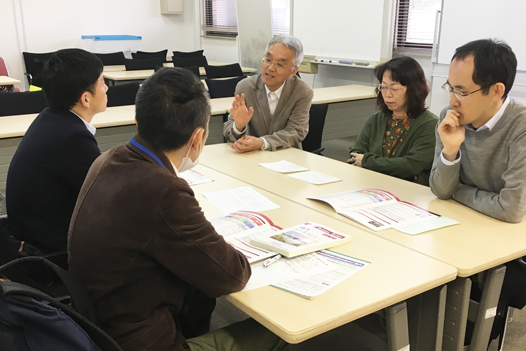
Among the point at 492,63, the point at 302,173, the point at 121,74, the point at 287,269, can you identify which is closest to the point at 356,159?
the point at 302,173

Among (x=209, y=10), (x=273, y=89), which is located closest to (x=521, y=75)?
(x=273, y=89)

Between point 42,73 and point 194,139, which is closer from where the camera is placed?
point 194,139

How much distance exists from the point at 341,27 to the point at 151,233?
526 cm

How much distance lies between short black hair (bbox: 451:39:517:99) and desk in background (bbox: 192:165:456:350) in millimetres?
694

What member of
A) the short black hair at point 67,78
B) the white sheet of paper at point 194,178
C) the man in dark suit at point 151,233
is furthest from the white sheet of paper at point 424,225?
the short black hair at point 67,78

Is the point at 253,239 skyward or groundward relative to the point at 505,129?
groundward

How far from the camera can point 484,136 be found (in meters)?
1.87

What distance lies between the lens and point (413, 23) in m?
5.41

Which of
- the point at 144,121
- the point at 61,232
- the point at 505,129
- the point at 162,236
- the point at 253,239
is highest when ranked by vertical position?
the point at 144,121

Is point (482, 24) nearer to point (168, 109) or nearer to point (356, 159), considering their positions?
point (356, 159)

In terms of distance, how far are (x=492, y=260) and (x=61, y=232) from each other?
1513 mm

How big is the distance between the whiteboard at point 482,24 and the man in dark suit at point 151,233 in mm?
3642

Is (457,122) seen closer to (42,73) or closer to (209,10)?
(42,73)

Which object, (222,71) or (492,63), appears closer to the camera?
Answer: (492,63)
